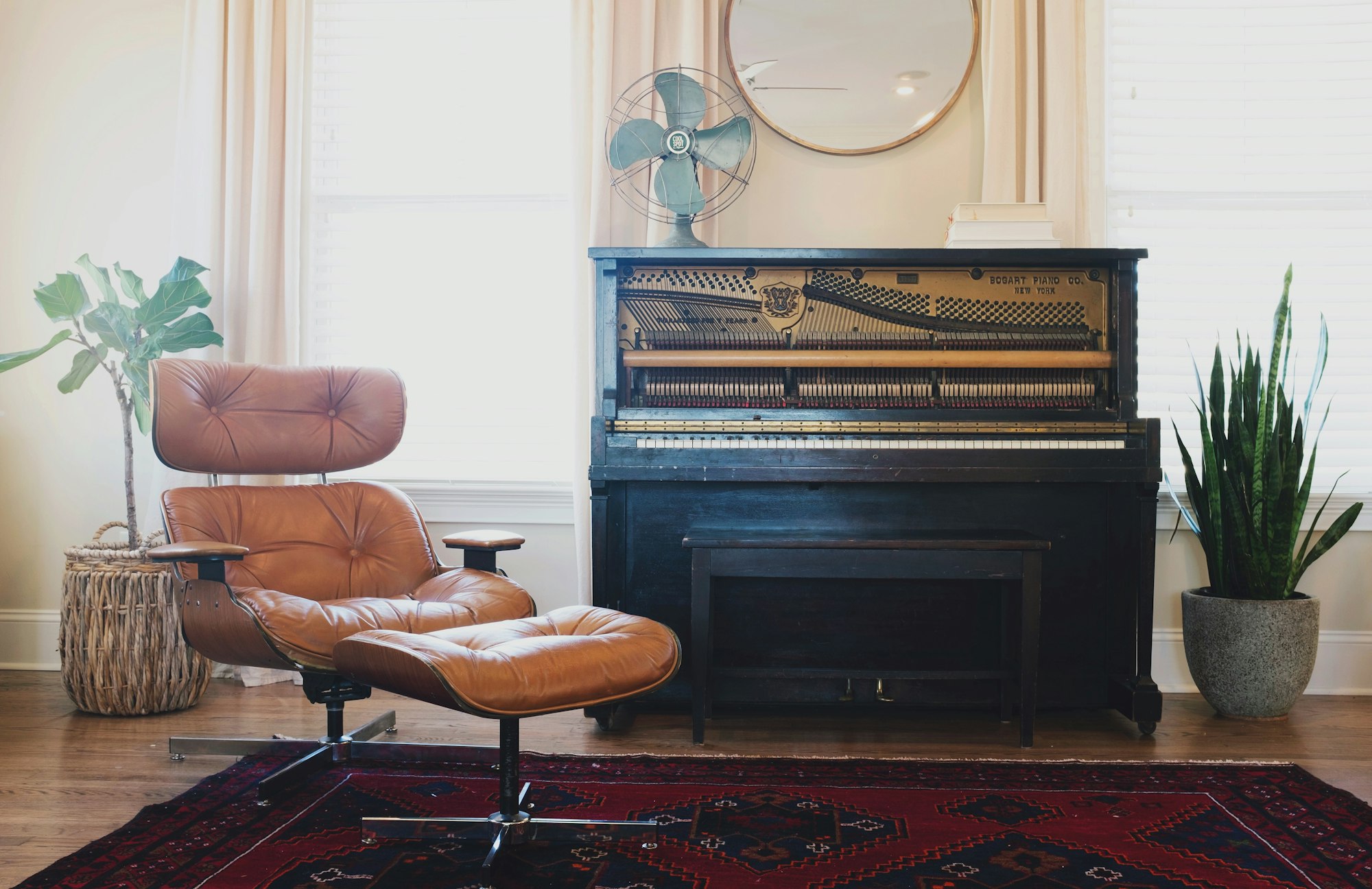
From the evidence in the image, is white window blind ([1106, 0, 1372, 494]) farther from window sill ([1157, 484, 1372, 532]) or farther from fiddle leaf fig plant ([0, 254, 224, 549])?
fiddle leaf fig plant ([0, 254, 224, 549])

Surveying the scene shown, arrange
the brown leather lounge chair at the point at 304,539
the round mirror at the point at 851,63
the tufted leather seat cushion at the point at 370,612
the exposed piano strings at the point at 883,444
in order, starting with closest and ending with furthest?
1. the tufted leather seat cushion at the point at 370,612
2. the brown leather lounge chair at the point at 304,539
3. the exposed piano strings at the point at 883,444
4. the round mirror at the point at 851,63

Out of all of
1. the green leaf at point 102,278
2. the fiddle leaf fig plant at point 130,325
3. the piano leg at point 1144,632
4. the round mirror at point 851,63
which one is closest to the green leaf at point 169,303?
the fiddle leaf fig plant at point 130,325

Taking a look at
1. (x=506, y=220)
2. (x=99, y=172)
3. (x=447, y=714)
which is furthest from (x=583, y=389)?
(x=99, y=172)

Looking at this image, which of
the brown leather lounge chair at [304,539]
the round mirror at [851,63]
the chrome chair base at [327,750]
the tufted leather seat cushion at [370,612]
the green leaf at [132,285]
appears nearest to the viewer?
the tufted leather seat cushion at [370,612]

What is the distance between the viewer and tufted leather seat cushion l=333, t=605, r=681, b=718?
74.4 inches

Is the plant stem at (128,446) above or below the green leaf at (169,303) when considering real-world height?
below

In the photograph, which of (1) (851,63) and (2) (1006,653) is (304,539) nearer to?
(2) (1006,653)

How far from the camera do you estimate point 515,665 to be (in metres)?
1.94

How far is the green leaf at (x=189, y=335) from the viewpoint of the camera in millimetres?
3344

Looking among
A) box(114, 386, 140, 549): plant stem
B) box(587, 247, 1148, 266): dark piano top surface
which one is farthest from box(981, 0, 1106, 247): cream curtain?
box(114, 386, 140, 549): plant stem

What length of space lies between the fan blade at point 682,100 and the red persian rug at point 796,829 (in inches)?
77.1

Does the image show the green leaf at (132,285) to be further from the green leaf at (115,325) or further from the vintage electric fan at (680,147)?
the vintage electric fan at (680,147)

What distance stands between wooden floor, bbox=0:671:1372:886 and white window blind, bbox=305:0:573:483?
40.0 inches

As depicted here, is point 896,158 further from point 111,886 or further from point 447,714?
point 111,886
